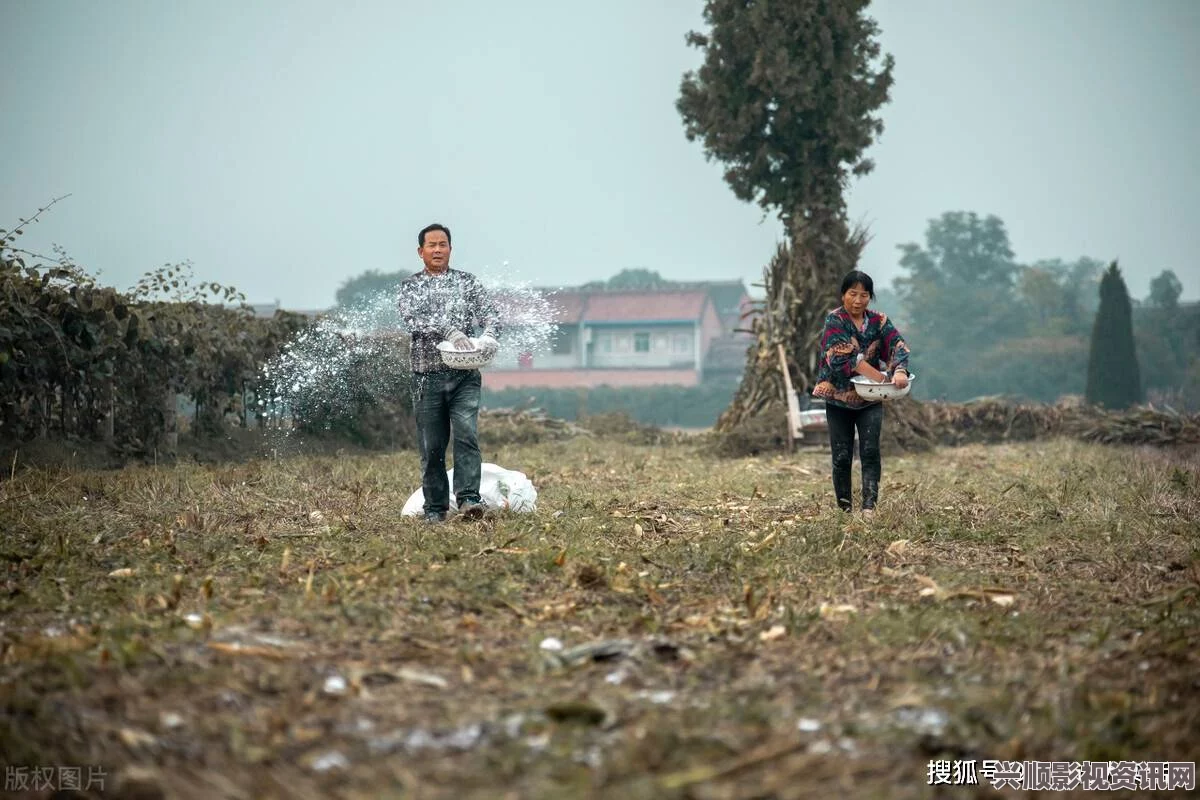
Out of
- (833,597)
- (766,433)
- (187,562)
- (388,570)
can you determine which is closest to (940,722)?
(833,597)

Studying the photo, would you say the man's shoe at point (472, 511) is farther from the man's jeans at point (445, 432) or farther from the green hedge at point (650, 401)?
the green hedge at point (650, 401)

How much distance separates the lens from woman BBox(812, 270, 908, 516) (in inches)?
331

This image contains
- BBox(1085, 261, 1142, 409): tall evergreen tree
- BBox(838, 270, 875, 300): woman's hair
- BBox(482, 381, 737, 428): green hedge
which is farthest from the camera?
BBox(482, 381, 737, 428): green hedge

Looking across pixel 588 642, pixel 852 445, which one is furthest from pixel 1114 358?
pixel 588 642

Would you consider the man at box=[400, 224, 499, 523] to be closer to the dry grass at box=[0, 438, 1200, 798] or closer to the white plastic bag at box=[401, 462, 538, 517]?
the white plastic bag at box=[401, 462, 538, 517]

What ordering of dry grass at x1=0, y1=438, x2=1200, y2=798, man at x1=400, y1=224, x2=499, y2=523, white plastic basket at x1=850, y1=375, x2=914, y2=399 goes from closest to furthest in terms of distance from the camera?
dry grass at x1=0, y1=438, x2=1200, y2=798 < man at x1=400, y1=224, x2=499, y2=523 < white plastic basket at x1=850, y1=375, x2=914, y2=399

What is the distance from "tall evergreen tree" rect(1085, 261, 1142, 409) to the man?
1061 inches

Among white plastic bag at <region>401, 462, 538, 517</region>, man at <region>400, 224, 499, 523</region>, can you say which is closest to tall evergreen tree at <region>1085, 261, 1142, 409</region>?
white plastic bag at <region>401, 462, 538, 517</region>

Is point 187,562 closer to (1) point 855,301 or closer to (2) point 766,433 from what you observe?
(1) point 855,301

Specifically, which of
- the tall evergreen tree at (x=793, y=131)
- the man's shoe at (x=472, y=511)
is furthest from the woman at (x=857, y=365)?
the tall evergreen tree at (x=793, y=131)

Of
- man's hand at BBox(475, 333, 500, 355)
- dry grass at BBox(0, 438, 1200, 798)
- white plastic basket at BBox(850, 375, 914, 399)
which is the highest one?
man's hand at BBox(475, 333, 500, 355)

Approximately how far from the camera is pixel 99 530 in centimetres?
730

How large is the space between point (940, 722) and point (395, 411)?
555 inches

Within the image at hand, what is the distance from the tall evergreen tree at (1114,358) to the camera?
32.2 meters
